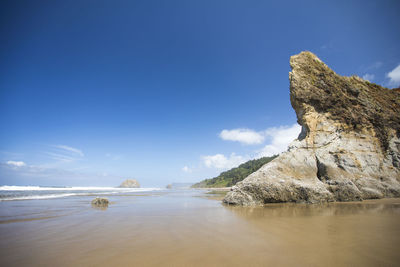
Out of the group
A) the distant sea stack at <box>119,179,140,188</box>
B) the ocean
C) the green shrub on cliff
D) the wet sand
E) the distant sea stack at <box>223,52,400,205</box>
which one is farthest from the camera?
the distant sea stack at <box>119,179,140,188</box>

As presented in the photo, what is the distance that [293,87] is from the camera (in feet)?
51.3

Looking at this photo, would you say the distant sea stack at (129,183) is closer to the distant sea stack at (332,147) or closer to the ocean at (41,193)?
the ocean at (41,193)

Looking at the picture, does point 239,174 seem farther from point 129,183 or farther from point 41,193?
point 129,183

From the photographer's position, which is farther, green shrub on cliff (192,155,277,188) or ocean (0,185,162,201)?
green shrub on cliff (192,155,277,188)

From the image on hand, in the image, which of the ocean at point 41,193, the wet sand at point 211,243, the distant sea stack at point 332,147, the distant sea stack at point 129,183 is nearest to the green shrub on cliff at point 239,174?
the ocean at point 41,193

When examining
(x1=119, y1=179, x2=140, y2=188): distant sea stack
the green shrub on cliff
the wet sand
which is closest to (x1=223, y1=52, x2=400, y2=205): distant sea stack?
the wet sand

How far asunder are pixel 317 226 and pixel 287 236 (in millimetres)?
1626

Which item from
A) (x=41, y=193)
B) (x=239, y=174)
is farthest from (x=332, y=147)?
(x=239, y=174)

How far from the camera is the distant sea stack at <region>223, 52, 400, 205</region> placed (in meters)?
11.5

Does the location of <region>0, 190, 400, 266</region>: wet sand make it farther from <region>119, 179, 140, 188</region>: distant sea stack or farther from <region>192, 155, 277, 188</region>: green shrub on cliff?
<region>119, 179, 140, 188</region>: distant sea stack

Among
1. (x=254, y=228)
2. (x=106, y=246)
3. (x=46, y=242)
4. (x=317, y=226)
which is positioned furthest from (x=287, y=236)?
(x=46, y=242)

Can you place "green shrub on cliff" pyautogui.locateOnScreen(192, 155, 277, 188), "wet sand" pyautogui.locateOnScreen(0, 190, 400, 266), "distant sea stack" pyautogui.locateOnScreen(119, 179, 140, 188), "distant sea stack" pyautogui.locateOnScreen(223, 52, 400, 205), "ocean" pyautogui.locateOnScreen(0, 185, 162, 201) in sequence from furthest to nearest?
"distant sea stack" pyautogui.locateOnScreen(119, 179, 140, 188) < "green shrub on cliff" pyautogui.locateOnScreen(192, 155, 277, 188) < "ocean" pyautogui.locateOnScreen(0, 185, 162, 201) < "distant sea stack" pyautogui.locateOnScreen(223, 52, 400, 205) < "wet sand" pyautogui.locateOnScreen(0, 190, 400, 266)

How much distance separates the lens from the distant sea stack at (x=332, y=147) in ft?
37.8

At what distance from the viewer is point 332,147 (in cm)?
1359
